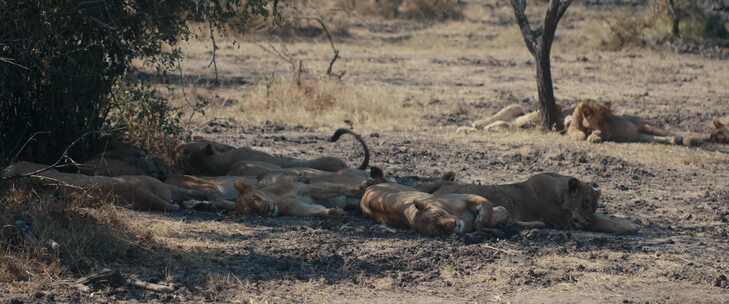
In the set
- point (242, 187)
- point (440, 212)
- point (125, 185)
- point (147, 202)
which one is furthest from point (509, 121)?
point (125, 185)

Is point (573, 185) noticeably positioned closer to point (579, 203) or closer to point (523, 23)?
point (579, 203)

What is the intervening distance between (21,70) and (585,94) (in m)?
10.6

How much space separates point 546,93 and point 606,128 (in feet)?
2.99

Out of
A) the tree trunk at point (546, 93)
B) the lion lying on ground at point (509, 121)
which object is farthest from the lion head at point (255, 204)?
the tree trunk at point (546, 93)

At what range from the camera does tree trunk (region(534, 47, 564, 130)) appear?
544 inches

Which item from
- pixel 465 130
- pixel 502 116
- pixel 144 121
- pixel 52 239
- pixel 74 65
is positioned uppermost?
pixel 74 65

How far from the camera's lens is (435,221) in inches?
313

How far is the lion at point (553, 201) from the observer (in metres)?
8.51

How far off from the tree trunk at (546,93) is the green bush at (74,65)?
5.17 meters

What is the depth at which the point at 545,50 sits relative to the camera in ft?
45.2

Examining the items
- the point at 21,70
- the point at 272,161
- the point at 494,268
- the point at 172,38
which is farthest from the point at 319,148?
the point at 494,268

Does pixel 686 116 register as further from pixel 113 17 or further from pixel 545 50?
pixel 113 17

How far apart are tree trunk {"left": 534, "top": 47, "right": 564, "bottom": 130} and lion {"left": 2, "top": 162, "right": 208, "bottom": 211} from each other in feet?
19.8

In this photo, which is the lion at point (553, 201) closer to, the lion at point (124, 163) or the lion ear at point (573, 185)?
the lion ear at point (573, 185)
